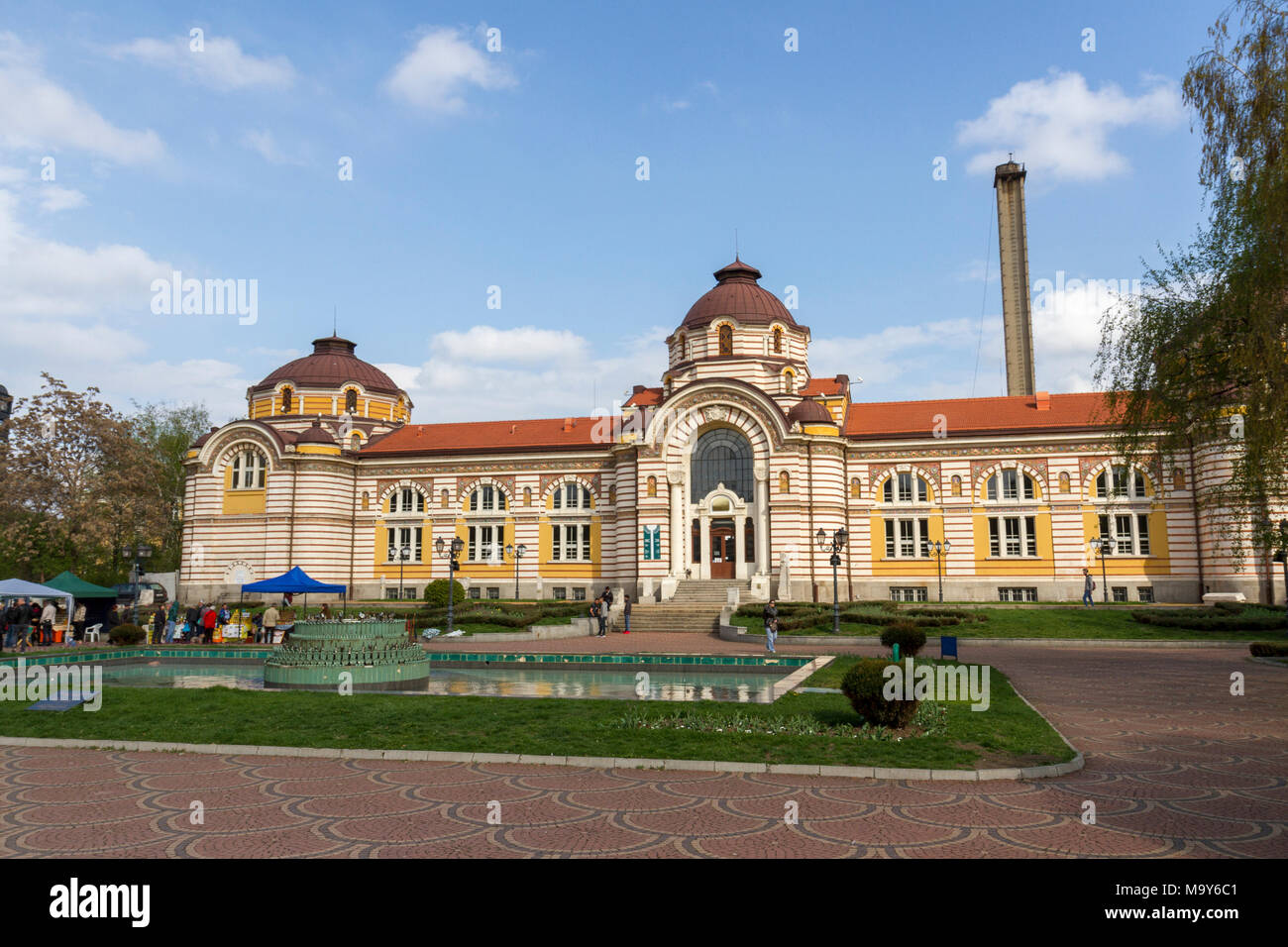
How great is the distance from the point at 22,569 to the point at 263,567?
15.7 m

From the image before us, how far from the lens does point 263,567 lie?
46.0 m

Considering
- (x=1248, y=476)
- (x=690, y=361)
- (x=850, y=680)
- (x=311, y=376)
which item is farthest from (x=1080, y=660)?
(x=311, y=376)

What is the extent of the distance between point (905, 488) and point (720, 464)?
925 cm

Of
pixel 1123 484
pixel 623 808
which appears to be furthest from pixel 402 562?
pixel 623 808

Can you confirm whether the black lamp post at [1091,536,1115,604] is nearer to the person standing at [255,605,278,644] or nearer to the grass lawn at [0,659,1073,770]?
the grass lawn at [0,659,1073,770]

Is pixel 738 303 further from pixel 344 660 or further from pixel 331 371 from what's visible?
pixel 344 660

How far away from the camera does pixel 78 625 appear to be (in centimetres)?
3409

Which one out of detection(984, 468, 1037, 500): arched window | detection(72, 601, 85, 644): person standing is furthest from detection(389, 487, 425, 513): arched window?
detection(984, 468, 1037, 500): arched window

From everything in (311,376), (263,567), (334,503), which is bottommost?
(263,567)

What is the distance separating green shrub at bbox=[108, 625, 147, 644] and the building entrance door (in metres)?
24.3

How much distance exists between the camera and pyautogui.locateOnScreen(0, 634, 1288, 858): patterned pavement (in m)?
7.43
